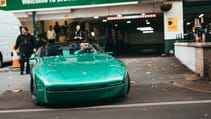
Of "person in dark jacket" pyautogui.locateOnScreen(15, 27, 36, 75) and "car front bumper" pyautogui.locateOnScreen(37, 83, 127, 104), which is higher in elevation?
"person in dark jacket" pyautogui.locateOnScreen(15, 27, 36, 75)

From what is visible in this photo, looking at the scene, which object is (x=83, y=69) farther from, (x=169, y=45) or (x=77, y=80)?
(x=169, y=45)

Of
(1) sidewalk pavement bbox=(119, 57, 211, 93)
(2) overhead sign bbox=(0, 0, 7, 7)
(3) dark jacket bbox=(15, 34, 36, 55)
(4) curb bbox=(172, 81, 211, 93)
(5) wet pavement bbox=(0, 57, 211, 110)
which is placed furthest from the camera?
(2) overhead sign bbox=(0, 0, 7, 7)

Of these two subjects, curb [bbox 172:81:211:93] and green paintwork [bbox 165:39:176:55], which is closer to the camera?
curb [bbox 172:81:211:93]

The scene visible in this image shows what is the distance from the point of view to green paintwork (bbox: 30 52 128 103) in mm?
7848

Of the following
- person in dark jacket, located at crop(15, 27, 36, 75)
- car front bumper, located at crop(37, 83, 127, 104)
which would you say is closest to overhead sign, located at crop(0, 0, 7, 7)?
person in dark jacket, located at crop(15, 27, 36, 75)

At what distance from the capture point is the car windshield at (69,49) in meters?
9.79

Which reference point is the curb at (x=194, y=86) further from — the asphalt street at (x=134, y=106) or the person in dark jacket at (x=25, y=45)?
the person in dark jacket at (x=25, y=45)

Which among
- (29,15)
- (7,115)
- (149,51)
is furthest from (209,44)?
(149,51)

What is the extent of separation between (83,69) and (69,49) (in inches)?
65.5

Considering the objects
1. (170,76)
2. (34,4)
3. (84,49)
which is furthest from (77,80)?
(34,4)

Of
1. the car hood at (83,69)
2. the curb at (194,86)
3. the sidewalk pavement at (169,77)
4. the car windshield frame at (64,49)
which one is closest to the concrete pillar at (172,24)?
the sidewalk pavement at (169,77)

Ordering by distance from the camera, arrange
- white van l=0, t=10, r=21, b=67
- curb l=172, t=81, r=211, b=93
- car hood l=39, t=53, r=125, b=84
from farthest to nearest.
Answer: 1. white van l=0, t=10, r=21, b=67
2. curb l=172, t=81, r=211, b=93
3. car hood l=39, t=53, r=125, b=84

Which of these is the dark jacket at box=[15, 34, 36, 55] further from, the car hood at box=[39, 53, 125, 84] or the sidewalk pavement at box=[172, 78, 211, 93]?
the sidewalk pavement at box=[172, 78, 211, 93]

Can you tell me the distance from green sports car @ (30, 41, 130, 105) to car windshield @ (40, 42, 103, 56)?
0.59m
